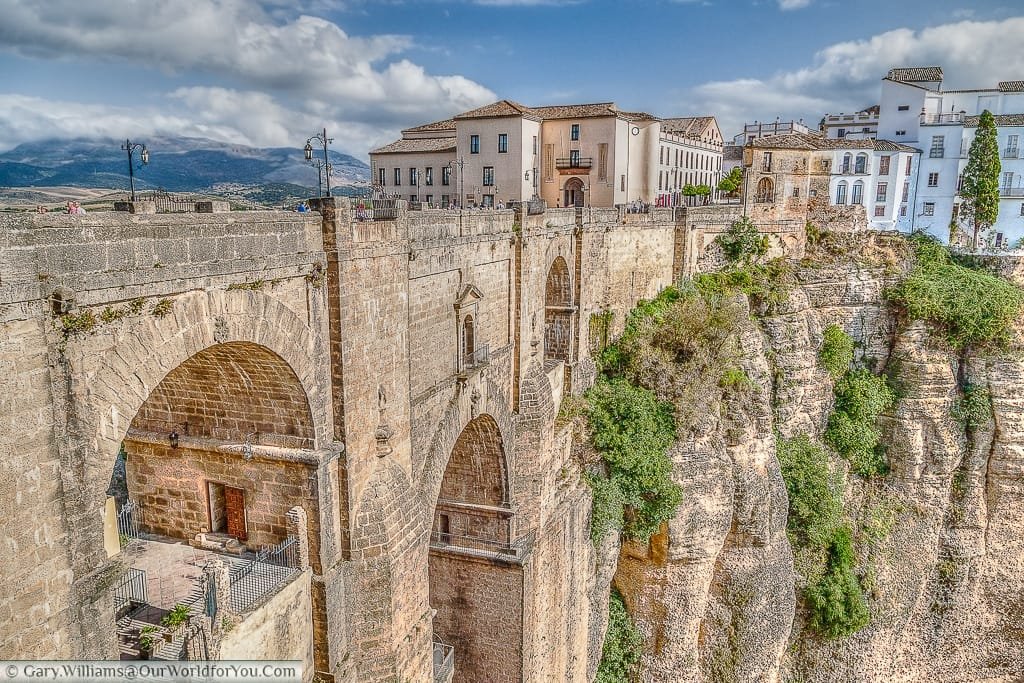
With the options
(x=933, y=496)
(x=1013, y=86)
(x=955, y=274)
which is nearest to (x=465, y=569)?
(x=933, y=496)

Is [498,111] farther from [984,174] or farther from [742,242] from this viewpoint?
[984,174]

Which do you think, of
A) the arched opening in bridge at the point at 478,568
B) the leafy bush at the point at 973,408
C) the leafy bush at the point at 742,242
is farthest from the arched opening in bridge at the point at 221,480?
the leafy bush at the point at 973,408

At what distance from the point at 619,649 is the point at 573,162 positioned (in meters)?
22.8

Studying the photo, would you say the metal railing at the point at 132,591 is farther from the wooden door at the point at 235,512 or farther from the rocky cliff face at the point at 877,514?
the rocky cliff face at the point at 877,514

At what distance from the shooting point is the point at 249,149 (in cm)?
3297

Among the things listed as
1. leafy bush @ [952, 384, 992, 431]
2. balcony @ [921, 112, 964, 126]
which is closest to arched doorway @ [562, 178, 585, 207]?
leafy bush @ [952, 384, 992, 431]

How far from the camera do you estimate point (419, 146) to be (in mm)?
38062

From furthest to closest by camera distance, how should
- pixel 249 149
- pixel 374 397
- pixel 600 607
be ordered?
1. pixel 249 149
2. pixel 600 607
3. pixel 374 397

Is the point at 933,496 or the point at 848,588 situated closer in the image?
the point at 848,588

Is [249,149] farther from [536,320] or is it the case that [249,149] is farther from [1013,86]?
[1013,86]

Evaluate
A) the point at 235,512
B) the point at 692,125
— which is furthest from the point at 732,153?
the point at 235,512

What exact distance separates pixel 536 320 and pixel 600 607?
901cm

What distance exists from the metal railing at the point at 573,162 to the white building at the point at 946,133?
63.5 ft

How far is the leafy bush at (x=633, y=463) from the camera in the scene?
20.2 m
